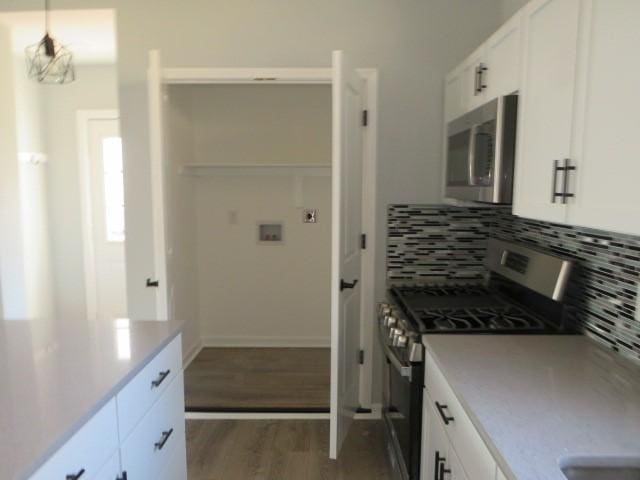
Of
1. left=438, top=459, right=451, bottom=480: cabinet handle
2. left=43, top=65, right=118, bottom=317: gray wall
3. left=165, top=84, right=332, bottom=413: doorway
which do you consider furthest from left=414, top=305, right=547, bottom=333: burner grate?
left=43, top=65, right=118, bottom=317: gray wall

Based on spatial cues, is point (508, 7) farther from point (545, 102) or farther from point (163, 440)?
point (163, 440)

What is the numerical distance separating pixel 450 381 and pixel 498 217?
150 cm

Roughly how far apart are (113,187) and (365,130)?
Result: 9.27ft

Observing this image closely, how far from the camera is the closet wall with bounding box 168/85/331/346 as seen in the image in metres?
3.80

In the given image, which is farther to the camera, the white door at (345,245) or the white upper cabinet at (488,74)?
the white door at (345,245)

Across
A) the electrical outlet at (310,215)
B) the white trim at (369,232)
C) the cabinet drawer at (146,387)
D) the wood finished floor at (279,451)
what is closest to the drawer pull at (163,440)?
the cabinet drawer at (146,387)

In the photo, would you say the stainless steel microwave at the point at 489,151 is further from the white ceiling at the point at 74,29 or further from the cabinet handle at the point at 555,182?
the white ceiling at the point at 74,29

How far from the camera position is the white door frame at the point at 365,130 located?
2.55 m

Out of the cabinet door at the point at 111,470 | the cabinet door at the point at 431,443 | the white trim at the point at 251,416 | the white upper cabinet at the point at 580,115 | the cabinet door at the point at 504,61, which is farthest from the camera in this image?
the white trim at the point at 251,416

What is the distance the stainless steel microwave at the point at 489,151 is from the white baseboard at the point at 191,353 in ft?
8.22

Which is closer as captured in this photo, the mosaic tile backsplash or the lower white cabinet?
the lower white cabinet

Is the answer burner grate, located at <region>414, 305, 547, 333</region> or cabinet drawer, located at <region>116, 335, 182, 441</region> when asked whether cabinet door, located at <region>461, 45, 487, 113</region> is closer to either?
burner grate, located at <region>414, 305, 547, 333</region>

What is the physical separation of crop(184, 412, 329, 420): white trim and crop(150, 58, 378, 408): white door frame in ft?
1.07

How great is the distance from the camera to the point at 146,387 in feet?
4.79
